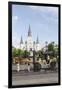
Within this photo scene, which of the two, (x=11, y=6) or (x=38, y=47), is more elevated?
(x=11, y=6)

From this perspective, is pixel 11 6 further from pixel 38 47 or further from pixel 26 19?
pixel 38 47

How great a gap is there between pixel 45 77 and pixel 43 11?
0.80 m

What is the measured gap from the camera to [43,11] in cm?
234

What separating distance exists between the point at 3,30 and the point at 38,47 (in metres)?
0.46

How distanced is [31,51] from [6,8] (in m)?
0.58

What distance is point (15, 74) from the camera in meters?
2.25

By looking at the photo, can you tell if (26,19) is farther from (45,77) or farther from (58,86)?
(58,86)

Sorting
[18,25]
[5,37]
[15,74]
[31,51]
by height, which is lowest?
[15,74]

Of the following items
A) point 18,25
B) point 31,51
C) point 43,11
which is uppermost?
point 43,11

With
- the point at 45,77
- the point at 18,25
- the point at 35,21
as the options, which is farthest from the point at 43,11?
the point at 45,77

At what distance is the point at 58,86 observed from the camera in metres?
2.38

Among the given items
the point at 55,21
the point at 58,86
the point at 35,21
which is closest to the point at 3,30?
the point at 35,21

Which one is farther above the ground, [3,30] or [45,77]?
[3,30]

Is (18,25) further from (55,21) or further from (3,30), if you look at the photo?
(55,21)
